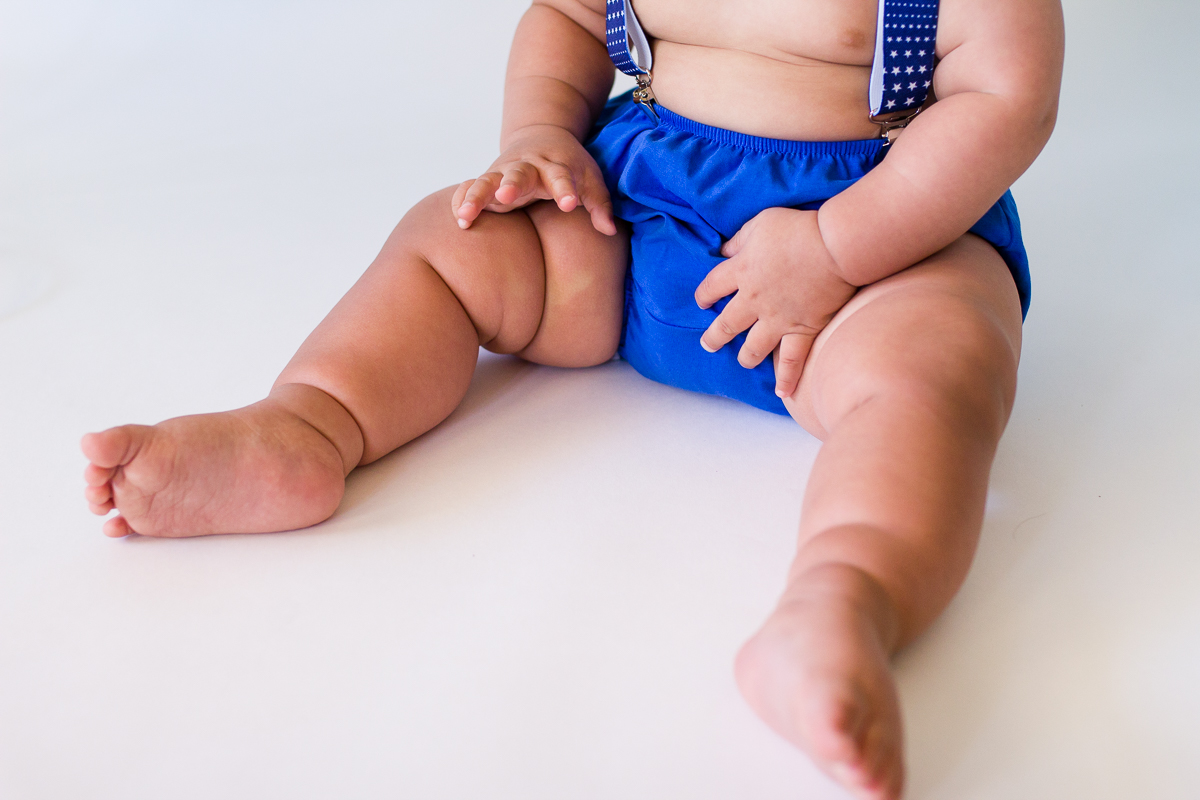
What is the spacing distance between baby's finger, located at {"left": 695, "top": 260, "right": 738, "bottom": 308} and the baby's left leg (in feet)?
0.31

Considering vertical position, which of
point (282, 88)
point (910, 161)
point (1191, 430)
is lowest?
point (1191, 430)

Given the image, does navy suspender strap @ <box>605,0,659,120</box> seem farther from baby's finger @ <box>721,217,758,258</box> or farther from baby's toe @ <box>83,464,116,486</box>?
baby's toe @ <box>83,464,116,486</box>

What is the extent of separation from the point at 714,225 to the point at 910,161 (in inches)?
7.6

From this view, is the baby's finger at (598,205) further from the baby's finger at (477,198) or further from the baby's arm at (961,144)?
the baby's arm at (961,144)

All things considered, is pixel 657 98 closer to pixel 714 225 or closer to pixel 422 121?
pixel 714 225

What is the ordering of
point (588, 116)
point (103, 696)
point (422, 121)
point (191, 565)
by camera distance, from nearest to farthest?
point (103, 696) < point (191, 565) < point (588, 116) < point (422, 121)

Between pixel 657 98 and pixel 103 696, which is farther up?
pixel 657 98

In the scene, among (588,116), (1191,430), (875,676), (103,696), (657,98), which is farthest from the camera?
(588,116)

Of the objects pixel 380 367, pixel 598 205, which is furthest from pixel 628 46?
pixel 380 367

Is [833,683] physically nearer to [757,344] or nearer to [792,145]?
[757,344]

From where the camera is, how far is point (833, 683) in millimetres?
492

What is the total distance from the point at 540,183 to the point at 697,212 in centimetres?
15

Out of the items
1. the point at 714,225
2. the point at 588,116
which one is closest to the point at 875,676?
the point at 714,225

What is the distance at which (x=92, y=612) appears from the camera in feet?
2.29
